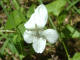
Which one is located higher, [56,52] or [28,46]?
[28,46]

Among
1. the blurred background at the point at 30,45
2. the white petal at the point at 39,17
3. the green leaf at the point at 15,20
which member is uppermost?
the white petal at the point at 39,17

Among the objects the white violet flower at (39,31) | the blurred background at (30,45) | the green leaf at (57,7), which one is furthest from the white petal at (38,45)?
the green leaf at (57,7)

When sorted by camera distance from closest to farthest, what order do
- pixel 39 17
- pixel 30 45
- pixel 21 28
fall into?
pixel 39 17 < pixel 21 28 < pixel 30 45

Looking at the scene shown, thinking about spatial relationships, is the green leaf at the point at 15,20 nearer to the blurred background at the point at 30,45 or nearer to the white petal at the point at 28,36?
the blurred background at the point at 30,45

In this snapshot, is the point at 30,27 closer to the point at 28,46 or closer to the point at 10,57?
the point at 28,46

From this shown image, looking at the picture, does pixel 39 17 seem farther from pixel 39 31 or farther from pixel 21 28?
pixel 21 28

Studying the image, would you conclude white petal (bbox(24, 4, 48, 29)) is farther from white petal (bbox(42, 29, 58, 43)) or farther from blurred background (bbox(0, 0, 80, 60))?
blurred background (bbox(0, 0, 80, 60))

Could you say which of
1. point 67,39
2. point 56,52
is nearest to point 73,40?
point 67,39

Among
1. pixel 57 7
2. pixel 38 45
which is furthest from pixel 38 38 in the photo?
pixel 57 7
